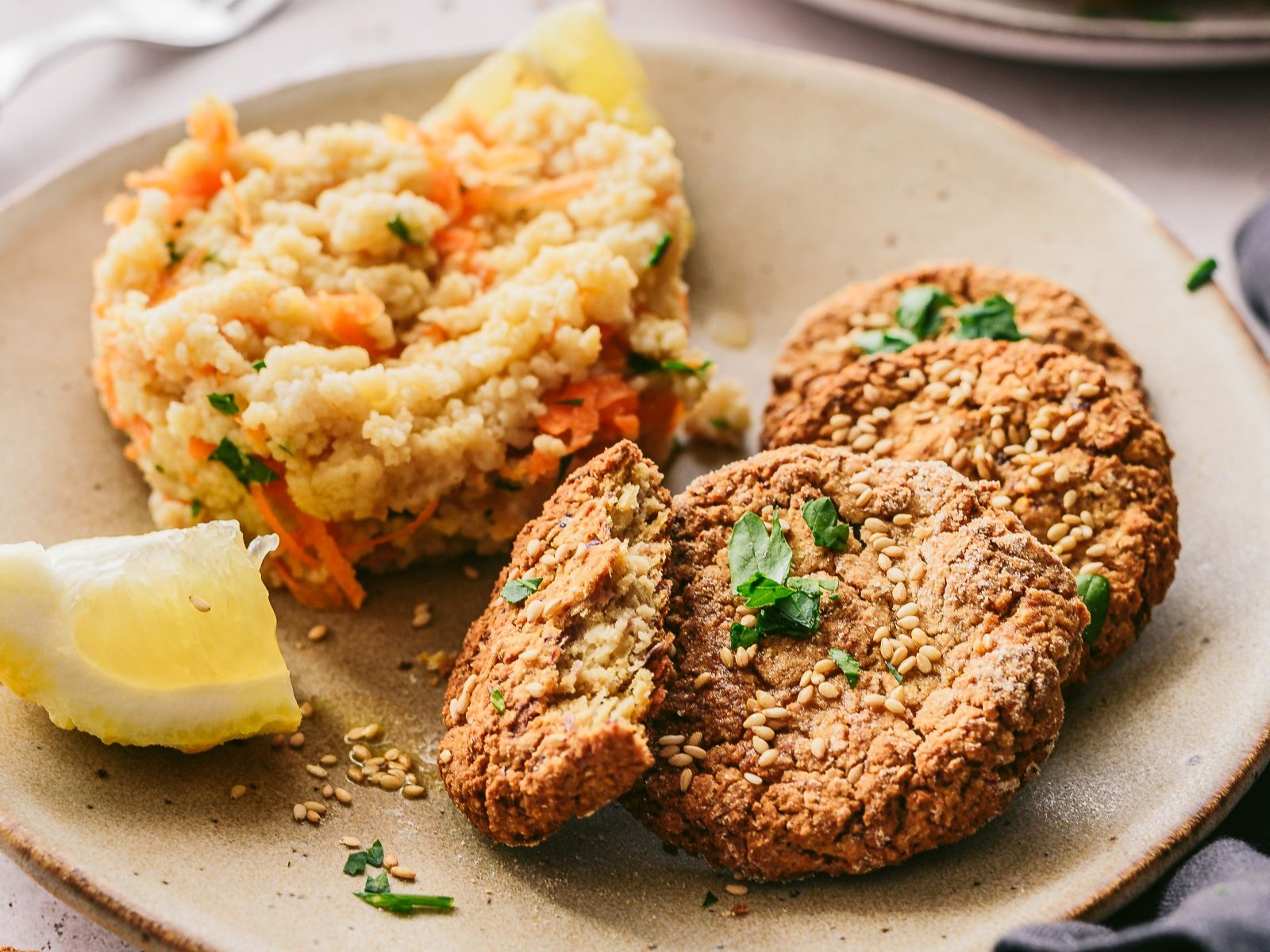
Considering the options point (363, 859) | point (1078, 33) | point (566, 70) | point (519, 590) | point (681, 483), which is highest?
point (1078, 33)

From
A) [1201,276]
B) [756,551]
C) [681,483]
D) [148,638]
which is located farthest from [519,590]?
[1201,276]

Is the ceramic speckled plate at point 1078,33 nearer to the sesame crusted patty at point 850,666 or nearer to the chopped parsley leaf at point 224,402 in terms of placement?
the sesame crusted patty at point 850,666

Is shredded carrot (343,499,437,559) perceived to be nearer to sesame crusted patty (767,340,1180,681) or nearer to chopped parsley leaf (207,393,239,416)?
chopped parsley leaf (207,393,239,416)

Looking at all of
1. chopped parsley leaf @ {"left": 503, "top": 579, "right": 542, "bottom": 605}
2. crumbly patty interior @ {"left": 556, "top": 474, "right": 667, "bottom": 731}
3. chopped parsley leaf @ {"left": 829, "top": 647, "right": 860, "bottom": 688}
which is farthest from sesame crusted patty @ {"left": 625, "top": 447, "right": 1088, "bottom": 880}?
chopped parsley leaf @ {"left": 503, "top": 579, "right": 542, "bottom": 605}

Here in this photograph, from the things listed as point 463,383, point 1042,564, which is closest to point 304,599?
point 463,383

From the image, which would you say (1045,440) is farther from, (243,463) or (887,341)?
(243,463)

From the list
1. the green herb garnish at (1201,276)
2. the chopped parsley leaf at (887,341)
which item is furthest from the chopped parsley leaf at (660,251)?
the green herb garnish at (1201,276)

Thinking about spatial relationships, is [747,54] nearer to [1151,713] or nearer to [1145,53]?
[1145,53]
